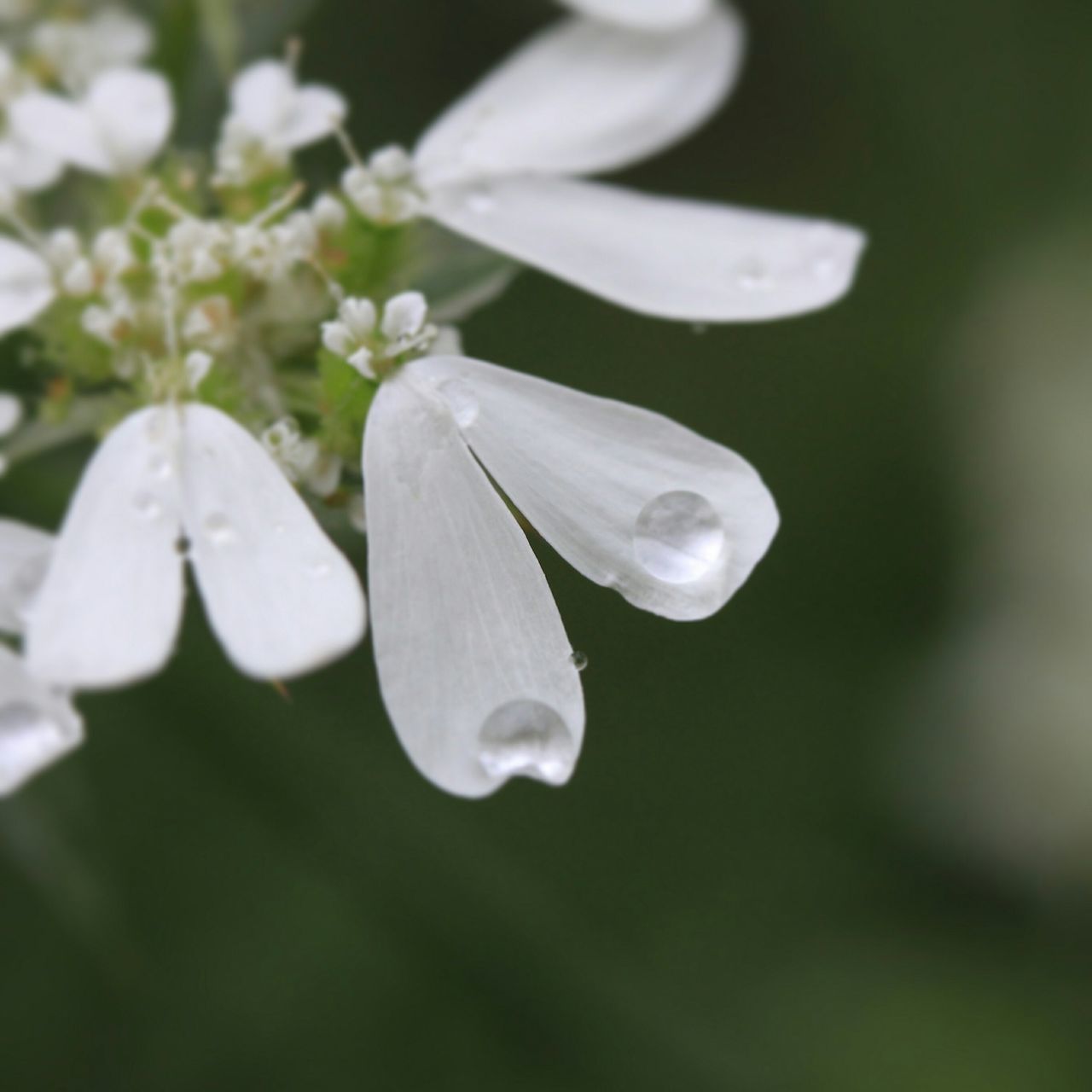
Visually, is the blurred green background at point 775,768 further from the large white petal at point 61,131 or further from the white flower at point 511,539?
the white flower at point 511,539

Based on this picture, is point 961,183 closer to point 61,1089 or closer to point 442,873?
point 442,873

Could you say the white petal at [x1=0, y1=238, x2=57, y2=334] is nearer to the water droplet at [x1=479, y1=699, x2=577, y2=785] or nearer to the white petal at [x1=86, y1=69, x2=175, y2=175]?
the white petal at [x1=86, y1=69, x2=175, y2=175]

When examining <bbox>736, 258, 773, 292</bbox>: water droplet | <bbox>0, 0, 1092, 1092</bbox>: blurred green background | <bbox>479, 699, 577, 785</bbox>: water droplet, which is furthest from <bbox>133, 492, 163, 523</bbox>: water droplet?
<bbox>0, 0, 1092, 1092</bbox>: blurred green background

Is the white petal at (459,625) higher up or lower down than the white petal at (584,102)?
lower down

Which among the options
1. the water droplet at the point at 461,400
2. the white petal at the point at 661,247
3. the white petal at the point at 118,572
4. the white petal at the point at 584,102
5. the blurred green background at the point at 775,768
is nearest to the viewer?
the white petal at the point at 118,572

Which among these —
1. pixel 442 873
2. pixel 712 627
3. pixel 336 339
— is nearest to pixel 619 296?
pixel 336 339

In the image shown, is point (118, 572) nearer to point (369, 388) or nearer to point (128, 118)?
point (369, 388)

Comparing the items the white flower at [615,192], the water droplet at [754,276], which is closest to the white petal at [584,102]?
the white flower at [615,192]

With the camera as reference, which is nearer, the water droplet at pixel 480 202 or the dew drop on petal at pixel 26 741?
the dew drop on petal at pixel 26 741
